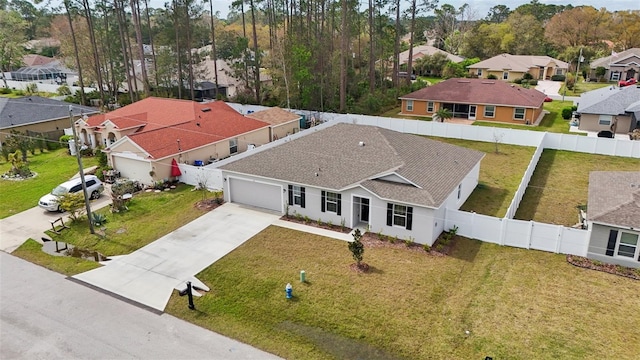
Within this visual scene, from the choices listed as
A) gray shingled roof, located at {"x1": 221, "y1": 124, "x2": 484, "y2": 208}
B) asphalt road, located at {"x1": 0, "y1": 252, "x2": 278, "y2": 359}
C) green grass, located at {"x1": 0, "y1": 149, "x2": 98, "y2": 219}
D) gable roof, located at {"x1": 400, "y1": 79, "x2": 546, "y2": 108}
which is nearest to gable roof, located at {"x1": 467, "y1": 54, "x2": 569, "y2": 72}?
gable roof, located at {"x1": 400, "y1": 79, "x2": 546, "y2": 108}

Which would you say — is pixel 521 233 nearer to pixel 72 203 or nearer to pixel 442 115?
pixel 72 203

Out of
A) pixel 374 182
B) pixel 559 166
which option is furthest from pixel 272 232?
pixel 559 166

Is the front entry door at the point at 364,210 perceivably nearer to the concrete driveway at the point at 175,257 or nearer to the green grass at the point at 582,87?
the concrete driveway at the point at 175,257

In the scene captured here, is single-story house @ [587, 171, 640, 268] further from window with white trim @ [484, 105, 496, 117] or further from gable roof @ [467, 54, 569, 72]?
gable roof @ [467, 54, 569, 72]

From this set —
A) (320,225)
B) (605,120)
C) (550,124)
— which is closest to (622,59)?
(550,124)

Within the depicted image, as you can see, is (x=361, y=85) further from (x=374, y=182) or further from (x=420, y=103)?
(x=374, y=182)

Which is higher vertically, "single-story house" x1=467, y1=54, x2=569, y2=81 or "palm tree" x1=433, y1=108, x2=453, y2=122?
"single-story house" x1=467, y1=54, x2=569, y2=81
